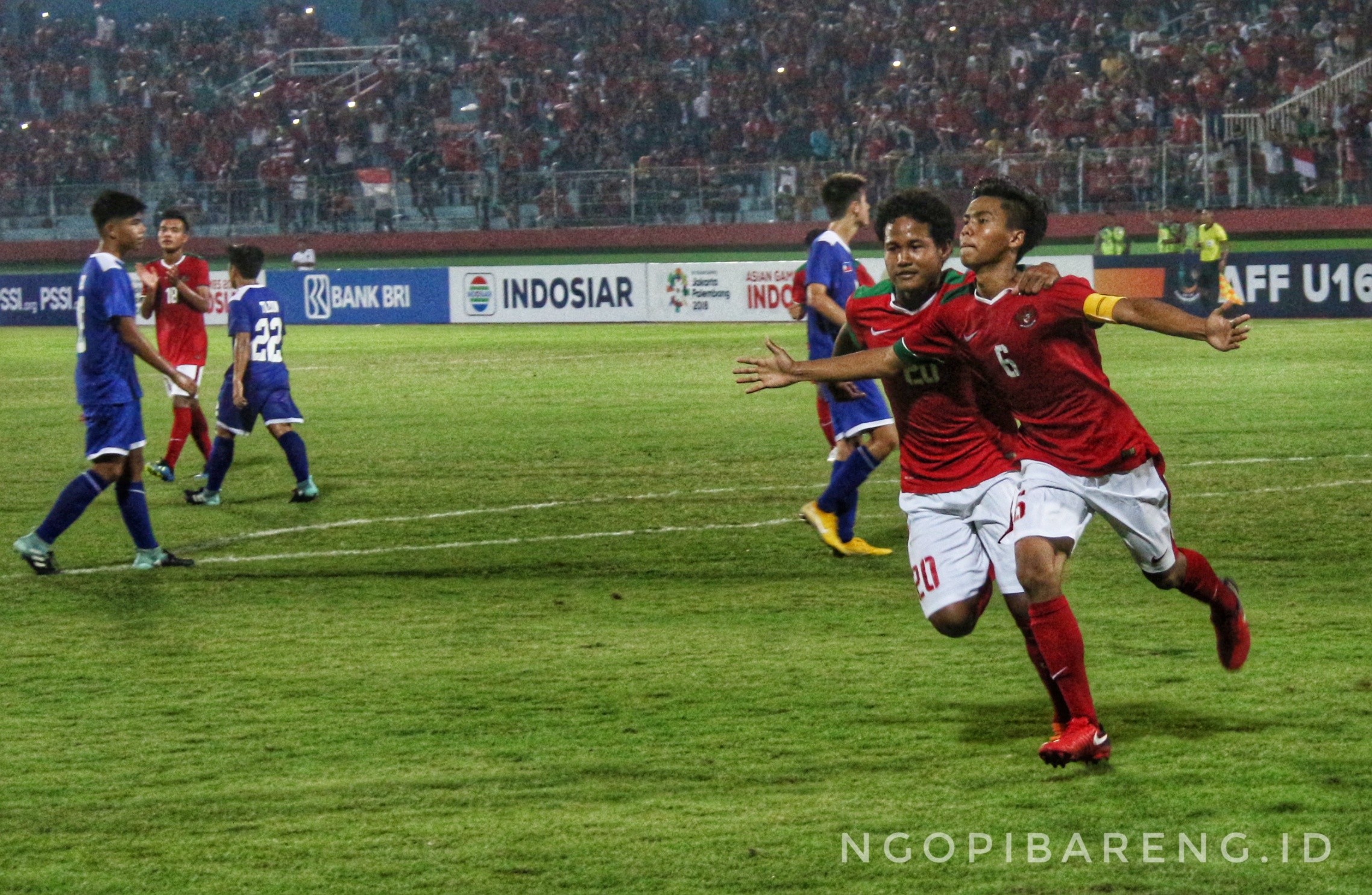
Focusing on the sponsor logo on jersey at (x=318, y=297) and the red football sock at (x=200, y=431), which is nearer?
the red football sock at (x=200, y=431)

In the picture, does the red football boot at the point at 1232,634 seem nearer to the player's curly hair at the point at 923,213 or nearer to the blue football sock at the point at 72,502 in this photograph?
the player's curly hair at the point at 923,213

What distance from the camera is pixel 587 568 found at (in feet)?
28.1

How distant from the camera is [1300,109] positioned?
96.3 feet

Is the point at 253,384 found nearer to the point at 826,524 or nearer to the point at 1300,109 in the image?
the point at 826,524

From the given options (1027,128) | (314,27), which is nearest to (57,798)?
(1027,128)

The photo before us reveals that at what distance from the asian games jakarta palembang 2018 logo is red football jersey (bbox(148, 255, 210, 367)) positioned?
18580 millimetres

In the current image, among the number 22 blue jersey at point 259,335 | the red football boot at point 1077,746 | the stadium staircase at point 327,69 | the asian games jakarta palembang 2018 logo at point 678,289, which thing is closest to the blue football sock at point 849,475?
the red football boot at point 1077,746

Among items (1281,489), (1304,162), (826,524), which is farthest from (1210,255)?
(826,524)

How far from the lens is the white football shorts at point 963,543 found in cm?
526

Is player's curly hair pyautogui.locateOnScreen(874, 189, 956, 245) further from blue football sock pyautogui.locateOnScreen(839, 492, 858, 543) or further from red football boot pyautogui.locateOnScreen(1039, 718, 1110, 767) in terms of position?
blue football sock pyautogui.locateOnScreen(839, 492, 858, 543)

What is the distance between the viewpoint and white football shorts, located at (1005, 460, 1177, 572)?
4.93 metres

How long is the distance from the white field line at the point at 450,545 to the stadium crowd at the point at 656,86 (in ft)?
70.2

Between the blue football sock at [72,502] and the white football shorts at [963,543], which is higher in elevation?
the white football shorts at [963,543]

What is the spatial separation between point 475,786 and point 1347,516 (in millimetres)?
6367
